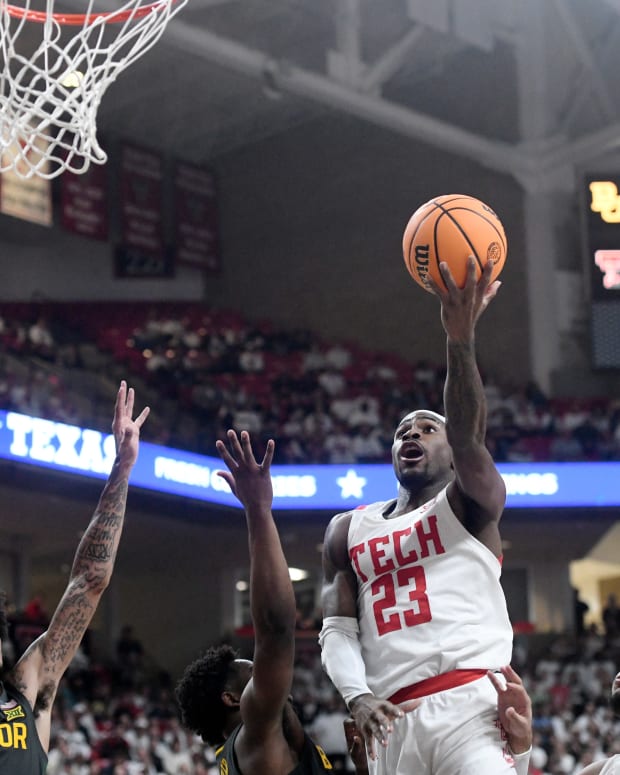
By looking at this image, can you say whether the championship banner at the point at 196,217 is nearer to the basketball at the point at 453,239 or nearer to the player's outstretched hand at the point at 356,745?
the basketball at the point at 453,239

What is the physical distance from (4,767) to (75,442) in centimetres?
1196

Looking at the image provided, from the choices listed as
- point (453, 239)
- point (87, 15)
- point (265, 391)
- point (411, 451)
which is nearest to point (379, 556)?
point (411, 451)

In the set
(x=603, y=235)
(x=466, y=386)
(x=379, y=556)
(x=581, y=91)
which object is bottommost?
(x=379, y=556)

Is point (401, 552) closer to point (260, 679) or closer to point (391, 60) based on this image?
point (260, 679)

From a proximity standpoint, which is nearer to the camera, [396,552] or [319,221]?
[396,552]

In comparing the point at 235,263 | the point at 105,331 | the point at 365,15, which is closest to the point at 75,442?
the point at 105,331

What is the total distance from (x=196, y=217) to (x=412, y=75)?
4227 millimetres

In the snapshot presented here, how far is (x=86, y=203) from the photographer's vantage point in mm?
20547

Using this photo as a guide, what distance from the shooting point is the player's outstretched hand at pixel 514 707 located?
3451 mm

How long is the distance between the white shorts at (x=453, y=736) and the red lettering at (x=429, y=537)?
1.24 ft

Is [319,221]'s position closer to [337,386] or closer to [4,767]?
[337,386]

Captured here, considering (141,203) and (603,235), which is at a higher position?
→ (141,203)

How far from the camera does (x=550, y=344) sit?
21.0 m

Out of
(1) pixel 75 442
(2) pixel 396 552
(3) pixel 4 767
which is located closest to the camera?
(3) pixel 4 767
